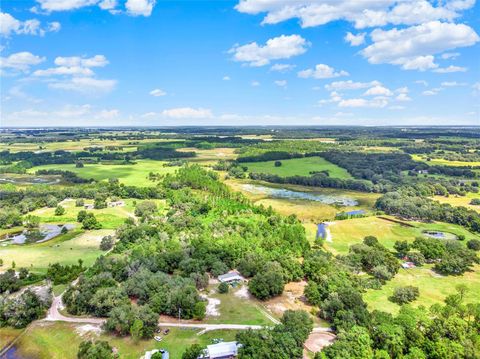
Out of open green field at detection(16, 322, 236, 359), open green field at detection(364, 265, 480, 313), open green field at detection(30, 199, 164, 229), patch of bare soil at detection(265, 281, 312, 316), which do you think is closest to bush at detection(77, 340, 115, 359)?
open green field at detection(16, 322, 236, 359)

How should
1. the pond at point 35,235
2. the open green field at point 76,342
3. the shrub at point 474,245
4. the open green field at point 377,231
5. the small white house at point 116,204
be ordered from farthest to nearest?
the small white house at point 116,204 → the open green field at point 377,231 → the pond at point 35,235 → the shrub at point 474,245 → the open green field at point 76,342

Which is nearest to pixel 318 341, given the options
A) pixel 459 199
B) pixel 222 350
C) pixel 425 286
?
pixel 222 350

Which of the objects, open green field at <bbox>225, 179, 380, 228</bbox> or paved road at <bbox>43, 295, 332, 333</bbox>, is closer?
paved road at <bbox>43, 295, 332, 333</bbox>

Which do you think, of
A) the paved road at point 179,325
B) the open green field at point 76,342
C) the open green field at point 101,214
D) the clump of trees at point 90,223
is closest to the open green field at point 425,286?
the paved road at point 179,325

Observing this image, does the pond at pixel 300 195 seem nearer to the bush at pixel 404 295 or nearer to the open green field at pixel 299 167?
the open green field at pixel 299 167

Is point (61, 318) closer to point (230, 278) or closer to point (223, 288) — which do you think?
point (223, 288)

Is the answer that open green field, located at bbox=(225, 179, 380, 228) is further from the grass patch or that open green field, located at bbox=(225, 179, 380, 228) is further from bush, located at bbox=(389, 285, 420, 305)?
the grass patch
